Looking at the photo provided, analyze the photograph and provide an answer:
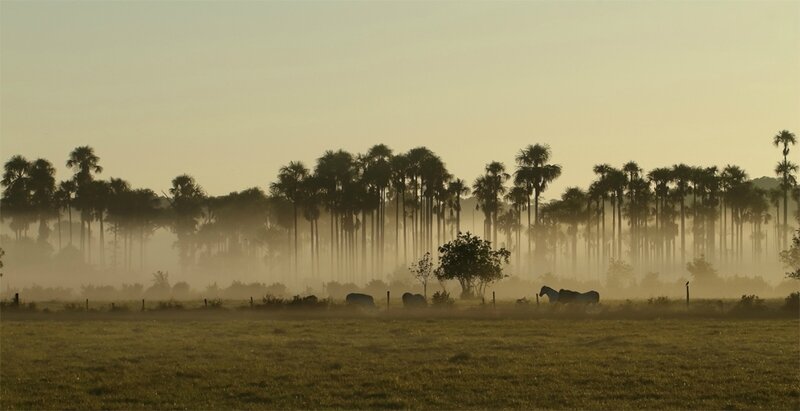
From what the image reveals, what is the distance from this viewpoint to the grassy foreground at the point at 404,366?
29141mm

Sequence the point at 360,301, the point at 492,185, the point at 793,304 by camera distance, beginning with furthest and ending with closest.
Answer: the point at 492,185 < the point at 360,301 < the point at 793,304

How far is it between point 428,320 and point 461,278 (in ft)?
96.8

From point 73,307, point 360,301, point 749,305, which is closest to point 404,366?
point 360,301

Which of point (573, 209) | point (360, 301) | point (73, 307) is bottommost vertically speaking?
point (73, 307)

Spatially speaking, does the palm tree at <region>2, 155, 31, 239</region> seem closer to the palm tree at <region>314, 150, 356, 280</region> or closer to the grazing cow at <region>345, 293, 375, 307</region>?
the palm tree at <region>314, 150, 356, 280</region>

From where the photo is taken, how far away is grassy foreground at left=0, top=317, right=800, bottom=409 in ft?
95.6

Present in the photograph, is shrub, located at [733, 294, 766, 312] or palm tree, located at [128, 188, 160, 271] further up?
palm tree, located at [128, 188, 160, 271]

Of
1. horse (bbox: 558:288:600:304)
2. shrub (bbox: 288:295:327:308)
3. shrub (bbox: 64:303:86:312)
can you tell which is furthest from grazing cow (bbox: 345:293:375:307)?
shrub (bbox: 64:303:86:312)

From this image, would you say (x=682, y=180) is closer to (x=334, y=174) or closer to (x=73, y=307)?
(x=334, y=174)

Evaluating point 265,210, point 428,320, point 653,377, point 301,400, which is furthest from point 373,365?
point 265,210

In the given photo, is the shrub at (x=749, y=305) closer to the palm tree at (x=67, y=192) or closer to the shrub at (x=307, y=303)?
the shrub at (x=307, y=303)

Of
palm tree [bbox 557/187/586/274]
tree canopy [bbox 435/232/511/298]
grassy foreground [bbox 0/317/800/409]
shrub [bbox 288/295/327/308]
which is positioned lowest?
grassy foreground [bbox 0/317/800/409]

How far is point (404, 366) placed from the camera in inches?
1372

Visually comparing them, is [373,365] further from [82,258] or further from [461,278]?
[82,258]
